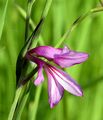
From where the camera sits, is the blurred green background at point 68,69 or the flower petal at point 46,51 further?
the blurred green background at point 68,69

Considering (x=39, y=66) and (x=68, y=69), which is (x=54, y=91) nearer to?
(x=39, y=66)

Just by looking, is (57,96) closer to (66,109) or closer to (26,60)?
(26,60)

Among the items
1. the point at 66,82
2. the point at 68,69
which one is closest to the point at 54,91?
the point at 66,82

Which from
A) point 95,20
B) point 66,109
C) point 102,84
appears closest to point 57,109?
point 66,109

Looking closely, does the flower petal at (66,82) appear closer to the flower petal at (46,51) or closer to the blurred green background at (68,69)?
the flower petal at (46,51)

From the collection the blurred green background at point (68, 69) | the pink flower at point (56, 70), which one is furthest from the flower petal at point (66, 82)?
the blurred green background at point (68, 69)
